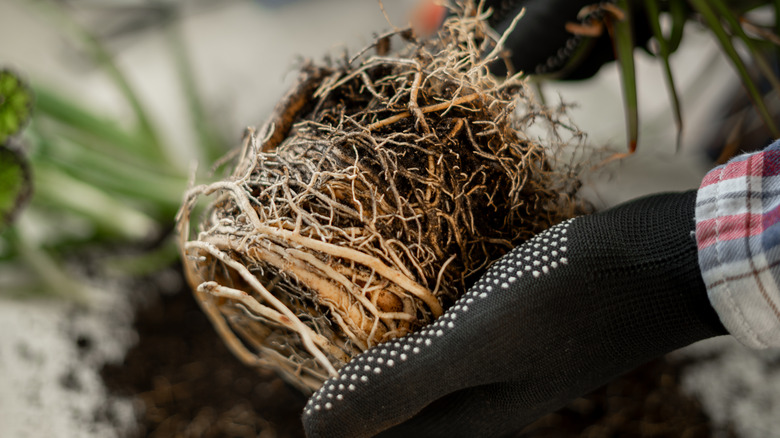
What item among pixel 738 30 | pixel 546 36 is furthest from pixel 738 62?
Result: pixel 546 36

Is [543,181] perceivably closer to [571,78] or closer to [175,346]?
[571,78]

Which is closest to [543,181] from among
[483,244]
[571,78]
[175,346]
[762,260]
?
[483,244]

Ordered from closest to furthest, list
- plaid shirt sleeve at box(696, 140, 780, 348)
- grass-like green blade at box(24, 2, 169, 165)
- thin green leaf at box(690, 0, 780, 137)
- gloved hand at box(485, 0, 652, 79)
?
plaid shirt sleeve at box(696, 140, 780, 348) → thin green leaf at box(690, 0, 780, 137) → gloved hand at box(485, 0, 652, 79) → grass-like green blade at box(24, 2, 169, 165)

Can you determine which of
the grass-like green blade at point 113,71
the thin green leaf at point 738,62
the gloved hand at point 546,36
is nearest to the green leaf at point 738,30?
the thin green leaf at point 738,62

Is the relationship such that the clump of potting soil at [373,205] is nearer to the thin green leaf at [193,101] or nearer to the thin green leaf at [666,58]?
the thin green leaf at [666,58]

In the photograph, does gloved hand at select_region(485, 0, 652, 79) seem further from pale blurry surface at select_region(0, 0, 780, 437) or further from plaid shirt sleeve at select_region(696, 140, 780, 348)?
plaid shirt sleeve at select_region(696, 140, 780, 348)

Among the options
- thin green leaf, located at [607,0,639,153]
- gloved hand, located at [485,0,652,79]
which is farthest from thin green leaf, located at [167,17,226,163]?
thin green leaf, located at [607,0,639,153]

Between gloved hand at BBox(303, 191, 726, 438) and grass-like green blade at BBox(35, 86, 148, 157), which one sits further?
grass-like green blade at BBox(35, 86, 148, 157)
